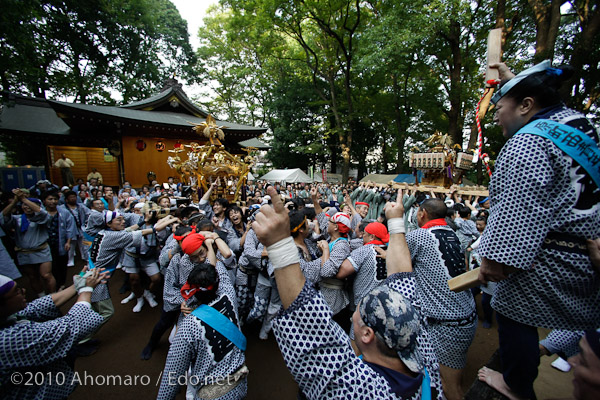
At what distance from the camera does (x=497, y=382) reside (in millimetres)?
1696

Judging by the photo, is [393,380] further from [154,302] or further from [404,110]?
[404,110]

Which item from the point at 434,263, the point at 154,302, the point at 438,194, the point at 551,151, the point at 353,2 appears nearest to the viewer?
the point at 551,151

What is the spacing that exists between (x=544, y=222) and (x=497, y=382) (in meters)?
1.19

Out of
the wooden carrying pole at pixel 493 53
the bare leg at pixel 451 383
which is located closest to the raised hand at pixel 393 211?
the wooden carrying pole at pixel 493 53

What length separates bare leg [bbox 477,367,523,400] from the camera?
1.61 metres

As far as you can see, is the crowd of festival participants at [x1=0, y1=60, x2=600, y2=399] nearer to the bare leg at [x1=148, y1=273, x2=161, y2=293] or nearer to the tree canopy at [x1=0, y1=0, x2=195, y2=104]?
the bare leg at [x1=148, y1=273, x2=161, y2=293]

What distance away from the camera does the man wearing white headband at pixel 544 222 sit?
1.32 metres

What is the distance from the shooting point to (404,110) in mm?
21625

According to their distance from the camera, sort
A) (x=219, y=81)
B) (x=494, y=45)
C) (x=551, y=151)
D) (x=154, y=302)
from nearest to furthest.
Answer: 1. (x=551, y=151)
2. (x=494, y=45)
3. (x=154, y=302)
4. (x=219, y=81)

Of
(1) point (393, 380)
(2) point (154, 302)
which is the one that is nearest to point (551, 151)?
(1) point (393, 380)

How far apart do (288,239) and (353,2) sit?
68.9ft

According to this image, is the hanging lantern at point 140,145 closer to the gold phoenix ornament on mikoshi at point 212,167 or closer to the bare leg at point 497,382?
the gold phoenix ornament on mikoshi at point 212,167

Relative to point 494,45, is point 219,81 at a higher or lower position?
higher

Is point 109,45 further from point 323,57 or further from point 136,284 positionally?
point 136,284
